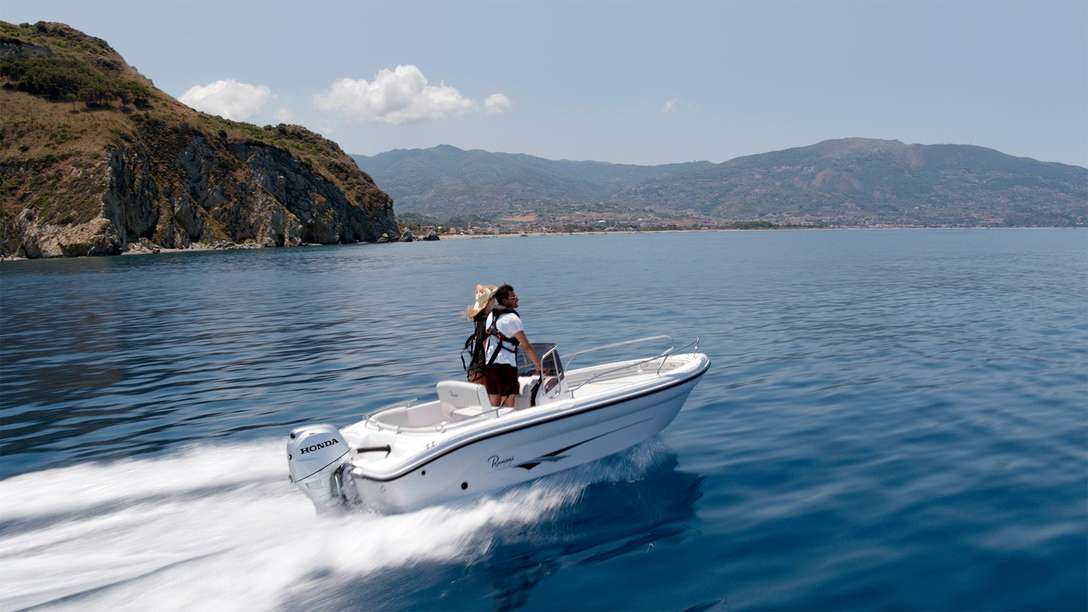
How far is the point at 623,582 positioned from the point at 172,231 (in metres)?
104

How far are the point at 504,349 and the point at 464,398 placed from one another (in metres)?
0.76

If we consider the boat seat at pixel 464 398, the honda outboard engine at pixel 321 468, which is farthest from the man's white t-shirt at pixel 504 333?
the honda outboard engine at pixel 321 468

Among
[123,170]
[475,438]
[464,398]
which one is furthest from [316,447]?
[123,170]

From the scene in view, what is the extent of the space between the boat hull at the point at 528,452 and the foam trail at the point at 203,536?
0.18 meters

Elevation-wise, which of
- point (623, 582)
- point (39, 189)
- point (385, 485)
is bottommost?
point (623, 582)

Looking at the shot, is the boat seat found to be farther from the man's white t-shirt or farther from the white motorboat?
the man's white t-shirt

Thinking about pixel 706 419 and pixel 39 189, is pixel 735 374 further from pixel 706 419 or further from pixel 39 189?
pixel 39 189

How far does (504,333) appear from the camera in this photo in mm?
9164

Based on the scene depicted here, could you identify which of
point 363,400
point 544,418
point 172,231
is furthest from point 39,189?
point 544,418

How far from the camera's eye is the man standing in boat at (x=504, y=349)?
9133 mm

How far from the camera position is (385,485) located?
25.2ft

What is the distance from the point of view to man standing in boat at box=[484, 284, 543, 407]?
9133 millimetres

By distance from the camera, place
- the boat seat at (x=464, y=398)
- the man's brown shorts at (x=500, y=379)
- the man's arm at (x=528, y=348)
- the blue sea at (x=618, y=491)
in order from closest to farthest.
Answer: the blue sea at (x=618, y=491)
the boat seat at (x=464, y=398)
the man's arm at (x=528, y=348)
the man's brown shorts at (x=500, y=379)

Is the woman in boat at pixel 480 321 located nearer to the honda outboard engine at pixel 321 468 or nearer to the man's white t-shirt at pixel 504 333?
the man's white t-shirt at pixel 504 333
